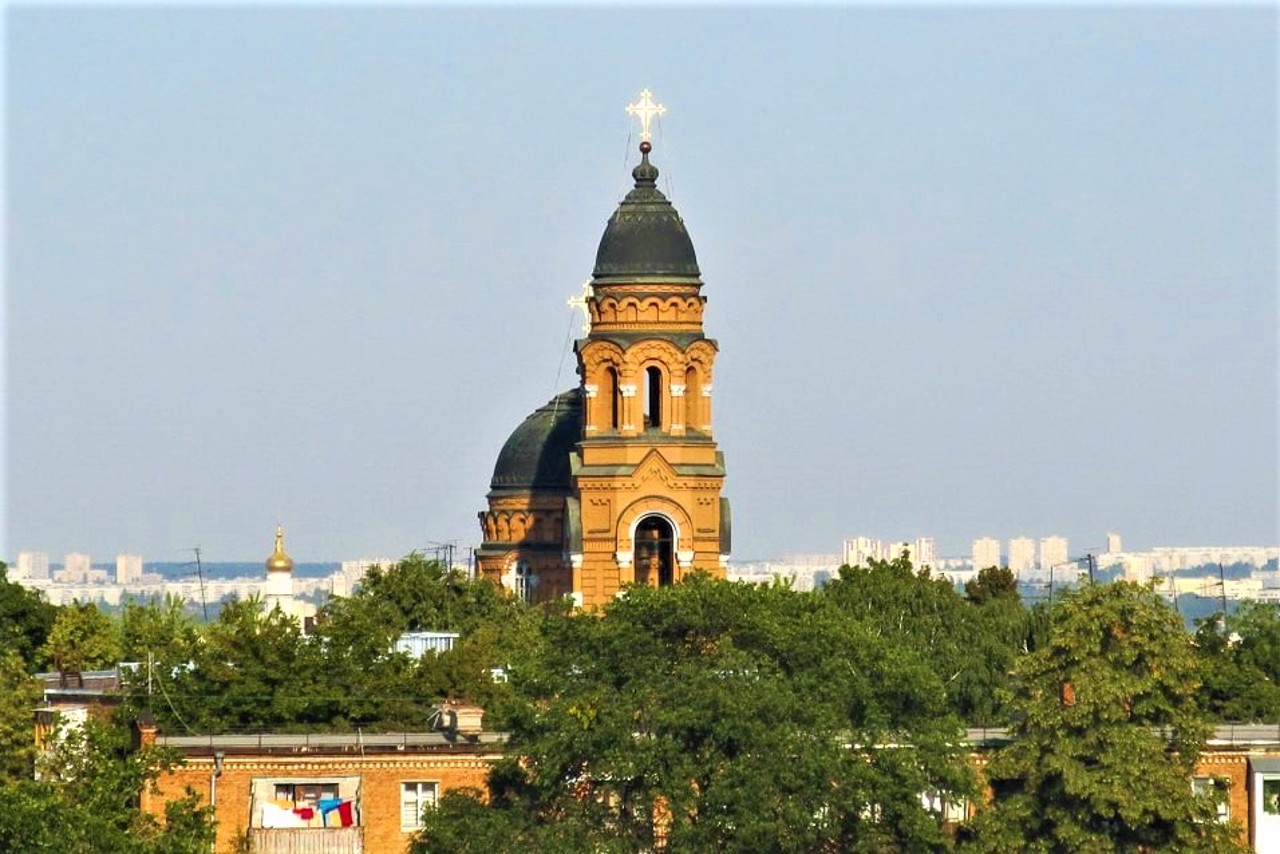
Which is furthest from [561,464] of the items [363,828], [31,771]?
[363,828]

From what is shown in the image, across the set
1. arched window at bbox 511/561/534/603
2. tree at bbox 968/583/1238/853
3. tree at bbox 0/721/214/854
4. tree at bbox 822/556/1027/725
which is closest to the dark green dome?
arched window at bbox 511/561/534/603

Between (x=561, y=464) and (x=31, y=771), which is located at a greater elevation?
(x=561, y=464)

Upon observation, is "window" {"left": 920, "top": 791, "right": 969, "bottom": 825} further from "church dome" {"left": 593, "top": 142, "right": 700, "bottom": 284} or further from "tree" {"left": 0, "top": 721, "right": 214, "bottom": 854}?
"church dome" {"left": 593, "top": 142, "right": 700, "bottom": 284}

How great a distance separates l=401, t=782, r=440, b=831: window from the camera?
72.0 m

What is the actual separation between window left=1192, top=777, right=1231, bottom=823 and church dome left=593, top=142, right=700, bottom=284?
4297 centimetres

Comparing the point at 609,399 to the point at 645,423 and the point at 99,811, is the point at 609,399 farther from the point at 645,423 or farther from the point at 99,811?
the point at 99,811

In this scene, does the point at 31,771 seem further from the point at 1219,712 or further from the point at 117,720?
the point at 1219,712

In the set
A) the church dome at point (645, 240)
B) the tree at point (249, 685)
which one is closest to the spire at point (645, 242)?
the church dome at point (645, 240)

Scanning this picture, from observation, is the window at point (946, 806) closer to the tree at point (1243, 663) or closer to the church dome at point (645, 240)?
the tree at point (1243, 663)

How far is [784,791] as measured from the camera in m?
69.0

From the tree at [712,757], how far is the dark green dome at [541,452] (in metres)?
50.3

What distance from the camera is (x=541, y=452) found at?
12462 cm

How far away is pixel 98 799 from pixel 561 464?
53868mm

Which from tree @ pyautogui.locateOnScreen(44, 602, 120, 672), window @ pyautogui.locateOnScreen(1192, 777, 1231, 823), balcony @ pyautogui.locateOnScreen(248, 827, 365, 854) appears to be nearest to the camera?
window @ pyautogui.locateOnScreen(1192, 777, 1231, 823)
